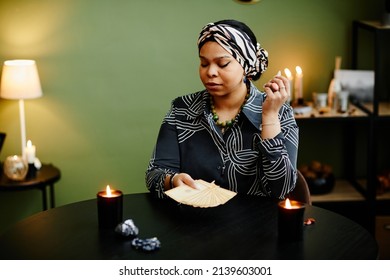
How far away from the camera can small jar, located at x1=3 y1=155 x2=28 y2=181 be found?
135 inches

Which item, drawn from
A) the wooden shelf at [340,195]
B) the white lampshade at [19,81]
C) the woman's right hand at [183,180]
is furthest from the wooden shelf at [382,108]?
the woman's right hand at [183,180]

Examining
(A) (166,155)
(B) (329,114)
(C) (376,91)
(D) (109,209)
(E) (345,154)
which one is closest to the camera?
(D) (109,209)

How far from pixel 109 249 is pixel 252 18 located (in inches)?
86.7

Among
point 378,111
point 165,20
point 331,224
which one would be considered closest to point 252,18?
point 165,20

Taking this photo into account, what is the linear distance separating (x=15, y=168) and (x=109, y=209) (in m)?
1.70

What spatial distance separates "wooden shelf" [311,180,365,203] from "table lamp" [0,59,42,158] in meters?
1.44

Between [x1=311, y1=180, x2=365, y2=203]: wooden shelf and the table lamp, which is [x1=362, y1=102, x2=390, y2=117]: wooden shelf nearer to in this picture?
[x1=311, y1=180, x2=365, y2=203]: wooden shelf

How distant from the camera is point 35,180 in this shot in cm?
347

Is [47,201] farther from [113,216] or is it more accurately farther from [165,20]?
[113,216]

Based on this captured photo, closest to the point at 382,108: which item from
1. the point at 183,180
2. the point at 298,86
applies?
the point at 298,86

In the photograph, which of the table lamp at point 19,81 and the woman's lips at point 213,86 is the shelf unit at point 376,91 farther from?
the table lamp at point 19,81

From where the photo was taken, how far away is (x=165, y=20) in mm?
3674

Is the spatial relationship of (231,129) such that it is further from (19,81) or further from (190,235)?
(19,81)

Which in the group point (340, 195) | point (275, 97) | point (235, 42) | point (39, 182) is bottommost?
point (340, 195)
